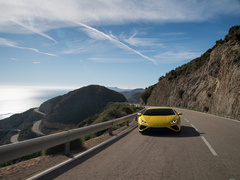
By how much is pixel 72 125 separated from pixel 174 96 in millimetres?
50619

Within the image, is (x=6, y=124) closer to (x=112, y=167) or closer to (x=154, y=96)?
(x=154, y=96)

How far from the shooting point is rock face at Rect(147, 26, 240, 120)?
2353 centimetres

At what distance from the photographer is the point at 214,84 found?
109 ft

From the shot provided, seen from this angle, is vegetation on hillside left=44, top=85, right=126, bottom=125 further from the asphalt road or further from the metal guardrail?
the asphalt road

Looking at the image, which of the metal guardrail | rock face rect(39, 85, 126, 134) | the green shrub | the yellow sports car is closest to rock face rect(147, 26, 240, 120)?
the green shrub

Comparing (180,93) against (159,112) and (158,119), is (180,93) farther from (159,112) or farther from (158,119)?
(158,119)

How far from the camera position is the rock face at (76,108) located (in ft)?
297

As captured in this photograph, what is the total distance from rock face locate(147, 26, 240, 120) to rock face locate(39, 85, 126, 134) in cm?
4404

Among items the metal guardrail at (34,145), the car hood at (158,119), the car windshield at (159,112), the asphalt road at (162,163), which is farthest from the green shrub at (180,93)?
the metal guardrail at (34,145)

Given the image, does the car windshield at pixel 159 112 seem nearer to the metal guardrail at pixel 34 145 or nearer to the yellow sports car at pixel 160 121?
the yellow sports car at pixel 160 121

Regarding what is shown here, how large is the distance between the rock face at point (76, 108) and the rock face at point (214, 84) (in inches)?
1734

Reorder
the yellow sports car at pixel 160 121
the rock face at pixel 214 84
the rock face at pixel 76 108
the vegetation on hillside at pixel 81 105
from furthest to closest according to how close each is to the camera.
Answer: the vegetation on hillside at pixel 81 105, the rock face at pixel 76 108, the rock face at pixel 214 84, the yellow sports car at pixel 160 121

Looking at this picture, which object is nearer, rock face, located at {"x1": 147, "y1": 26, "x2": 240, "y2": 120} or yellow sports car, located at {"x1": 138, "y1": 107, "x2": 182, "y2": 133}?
yellow sports car, located at {"x1": 138, "y1": 107, "x2": 182, "y2": 133}

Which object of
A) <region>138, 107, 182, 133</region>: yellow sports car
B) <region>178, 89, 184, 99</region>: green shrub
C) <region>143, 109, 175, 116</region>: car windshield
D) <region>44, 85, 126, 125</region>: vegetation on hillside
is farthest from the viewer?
<region>44, 85, 126, 125</region>: vegetation on hillside
